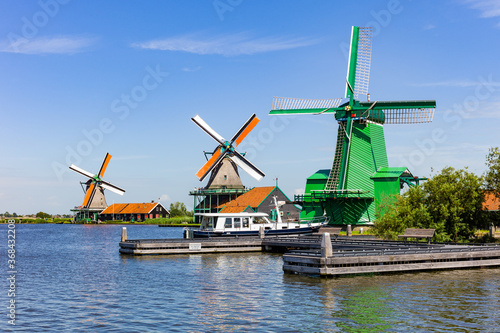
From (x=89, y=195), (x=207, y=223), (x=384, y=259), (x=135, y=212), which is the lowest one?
(x=384, y=259)

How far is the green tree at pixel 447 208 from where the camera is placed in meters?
41.6

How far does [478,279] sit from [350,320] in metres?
12.5

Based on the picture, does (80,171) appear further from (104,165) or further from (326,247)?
(326,247)

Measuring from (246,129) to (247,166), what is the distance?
239 inches

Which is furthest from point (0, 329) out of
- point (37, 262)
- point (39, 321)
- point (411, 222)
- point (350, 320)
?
point (411, 222)

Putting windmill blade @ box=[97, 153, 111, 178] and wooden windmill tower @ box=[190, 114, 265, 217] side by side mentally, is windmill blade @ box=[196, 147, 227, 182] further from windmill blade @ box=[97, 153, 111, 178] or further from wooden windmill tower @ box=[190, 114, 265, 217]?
windmill blade @ box=[97, 153, 111, 178]

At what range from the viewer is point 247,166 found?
8169cm

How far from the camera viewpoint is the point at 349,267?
91.4ft

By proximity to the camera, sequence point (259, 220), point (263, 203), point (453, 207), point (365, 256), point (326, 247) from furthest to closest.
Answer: point (263, 203)
point (259, 220)
point (453, 207)
point (365, 256)
point (326, 247)

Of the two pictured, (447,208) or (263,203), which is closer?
(447,208)

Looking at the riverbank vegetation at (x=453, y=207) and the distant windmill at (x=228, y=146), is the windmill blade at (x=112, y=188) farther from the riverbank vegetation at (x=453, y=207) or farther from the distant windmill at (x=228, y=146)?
the riverbank vegetation at (x=453, y=207)

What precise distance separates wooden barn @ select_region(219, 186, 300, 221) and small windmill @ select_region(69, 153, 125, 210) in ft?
154

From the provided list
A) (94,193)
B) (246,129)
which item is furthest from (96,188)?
(246,129)

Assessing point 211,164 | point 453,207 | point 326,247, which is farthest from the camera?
point 211,164
